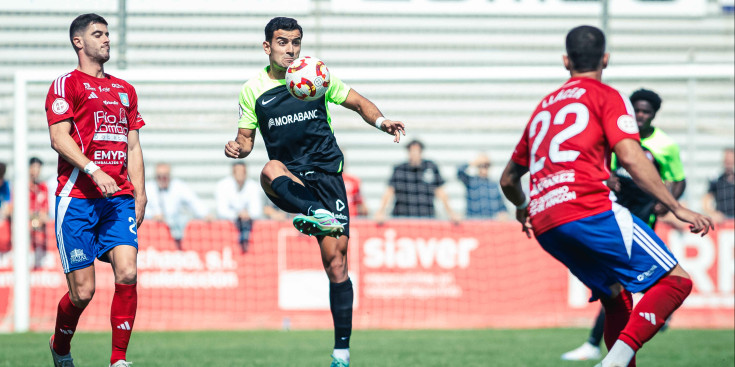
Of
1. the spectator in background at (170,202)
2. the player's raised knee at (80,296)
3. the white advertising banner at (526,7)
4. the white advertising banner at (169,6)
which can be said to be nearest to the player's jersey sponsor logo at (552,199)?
the player's raised knee at (80,296)

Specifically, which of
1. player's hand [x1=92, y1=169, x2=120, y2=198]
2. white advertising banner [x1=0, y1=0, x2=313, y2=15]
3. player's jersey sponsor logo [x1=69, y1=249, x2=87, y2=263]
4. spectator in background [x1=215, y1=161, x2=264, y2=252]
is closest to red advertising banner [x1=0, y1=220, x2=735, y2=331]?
spectator in background [x1=215, y1=161, x2=264, y2=252]

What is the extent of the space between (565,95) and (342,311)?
7.97 feet

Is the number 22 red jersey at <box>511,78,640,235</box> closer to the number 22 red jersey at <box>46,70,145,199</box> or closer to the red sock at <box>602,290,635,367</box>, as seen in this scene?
the red sock at <box>602,290,635,367</box>

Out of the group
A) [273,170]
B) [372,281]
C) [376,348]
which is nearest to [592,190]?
[273,170]

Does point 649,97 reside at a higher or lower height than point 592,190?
higher

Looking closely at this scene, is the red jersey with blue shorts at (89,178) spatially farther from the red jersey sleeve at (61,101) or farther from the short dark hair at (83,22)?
the short dark hair at (83,22)

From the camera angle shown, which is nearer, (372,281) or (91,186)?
(91,186)

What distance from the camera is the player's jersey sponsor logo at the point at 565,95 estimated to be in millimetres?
4977

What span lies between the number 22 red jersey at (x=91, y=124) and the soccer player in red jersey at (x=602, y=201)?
9.90 ft

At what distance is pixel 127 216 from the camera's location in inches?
245

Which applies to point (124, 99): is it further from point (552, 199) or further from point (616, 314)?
point (616, 314)

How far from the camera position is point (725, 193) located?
13.2m

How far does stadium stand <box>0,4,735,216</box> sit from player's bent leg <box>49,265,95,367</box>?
297 inches

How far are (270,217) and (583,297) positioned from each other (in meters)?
4.52
